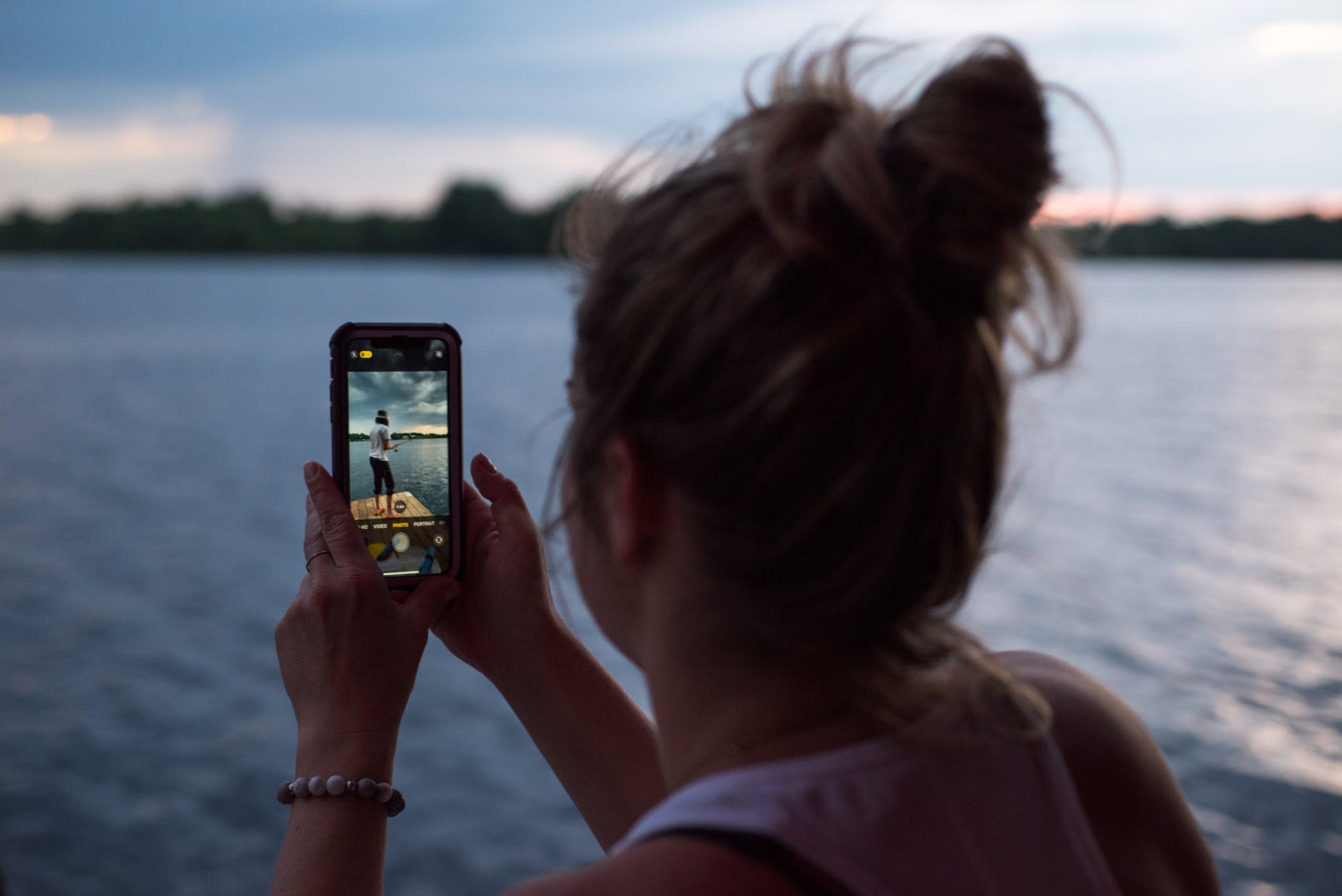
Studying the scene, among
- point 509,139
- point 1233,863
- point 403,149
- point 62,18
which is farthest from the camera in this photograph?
point 403,149

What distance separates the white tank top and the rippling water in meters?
0.22

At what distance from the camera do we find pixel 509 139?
21.9 meters

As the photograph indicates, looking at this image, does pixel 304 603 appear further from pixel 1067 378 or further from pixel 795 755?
pixel 1067 378

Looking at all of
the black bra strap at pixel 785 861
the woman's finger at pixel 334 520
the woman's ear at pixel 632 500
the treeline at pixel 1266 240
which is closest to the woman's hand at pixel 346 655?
the woman's finger at pixel 334 520

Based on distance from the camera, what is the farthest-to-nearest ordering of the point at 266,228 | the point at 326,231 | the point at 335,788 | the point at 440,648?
the point at 266,228, the point at 326,231, the point at 440,648, the point at 335,788

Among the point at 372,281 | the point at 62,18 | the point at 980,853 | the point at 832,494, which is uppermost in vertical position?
the point at 62,18

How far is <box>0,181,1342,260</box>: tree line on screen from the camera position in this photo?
90.3 ft

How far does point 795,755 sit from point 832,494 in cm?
22

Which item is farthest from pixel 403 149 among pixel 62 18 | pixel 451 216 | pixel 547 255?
pixel 547 255

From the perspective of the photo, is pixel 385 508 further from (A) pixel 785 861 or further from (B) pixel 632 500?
(A) pixel 785 861

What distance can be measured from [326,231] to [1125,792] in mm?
37110

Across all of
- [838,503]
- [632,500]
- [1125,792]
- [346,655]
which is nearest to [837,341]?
[838,503]

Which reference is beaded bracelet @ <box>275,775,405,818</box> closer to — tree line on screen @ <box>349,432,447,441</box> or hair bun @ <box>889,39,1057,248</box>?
tree line on screen @ <box>349,432,447,441</box>

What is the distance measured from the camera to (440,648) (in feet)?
30.1
